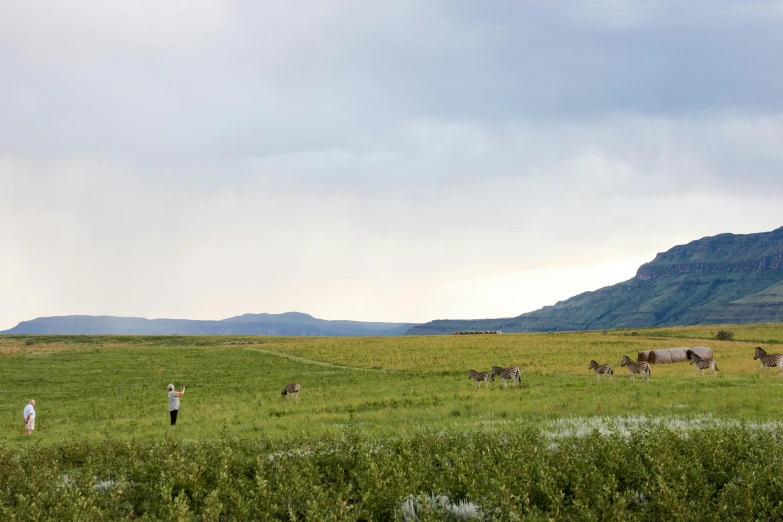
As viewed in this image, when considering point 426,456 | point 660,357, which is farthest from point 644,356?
point 426,456

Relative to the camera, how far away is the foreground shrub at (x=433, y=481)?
30.4ft

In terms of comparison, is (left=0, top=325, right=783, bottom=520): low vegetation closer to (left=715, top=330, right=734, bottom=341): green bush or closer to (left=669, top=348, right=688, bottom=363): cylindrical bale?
(left=669, top=348, right=688, bottom=363): cylindrical bale

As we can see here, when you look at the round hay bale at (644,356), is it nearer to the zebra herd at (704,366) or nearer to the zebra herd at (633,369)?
the zebra herd at (704,366)

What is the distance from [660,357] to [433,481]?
44369 millimetres

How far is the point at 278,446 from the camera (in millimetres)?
14945

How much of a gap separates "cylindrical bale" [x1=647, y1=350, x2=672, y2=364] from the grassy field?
12.9ft

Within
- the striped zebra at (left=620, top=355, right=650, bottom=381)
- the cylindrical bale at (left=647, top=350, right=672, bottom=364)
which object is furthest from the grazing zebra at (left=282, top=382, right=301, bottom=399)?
the cylindrical bale at (left=647, top=350, right=672, bottom=364)

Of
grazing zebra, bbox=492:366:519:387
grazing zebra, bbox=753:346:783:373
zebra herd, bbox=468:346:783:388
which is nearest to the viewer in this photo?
grazing zebra, bbox=753:346:783:373

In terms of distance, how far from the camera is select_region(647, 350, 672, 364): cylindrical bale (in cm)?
4830

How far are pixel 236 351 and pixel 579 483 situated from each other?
78601 millimetres

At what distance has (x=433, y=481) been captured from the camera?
1142 cm

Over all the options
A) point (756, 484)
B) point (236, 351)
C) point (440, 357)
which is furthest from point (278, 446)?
point (236, 351)

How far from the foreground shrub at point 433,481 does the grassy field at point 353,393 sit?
5339 millimetres

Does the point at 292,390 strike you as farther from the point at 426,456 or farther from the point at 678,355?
the point at 678,355
